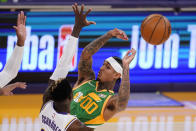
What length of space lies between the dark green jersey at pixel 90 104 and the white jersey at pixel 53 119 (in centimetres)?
125

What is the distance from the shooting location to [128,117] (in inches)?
339

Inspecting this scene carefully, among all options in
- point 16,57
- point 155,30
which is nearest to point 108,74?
point 16,57

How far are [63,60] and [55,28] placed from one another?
19.0 feet

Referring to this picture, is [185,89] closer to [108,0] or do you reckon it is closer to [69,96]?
[108,0]

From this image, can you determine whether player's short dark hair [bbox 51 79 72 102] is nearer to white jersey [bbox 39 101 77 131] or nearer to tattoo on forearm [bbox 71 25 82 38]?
white jersey [bbox 39 101 77 131]

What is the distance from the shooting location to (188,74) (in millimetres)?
10633

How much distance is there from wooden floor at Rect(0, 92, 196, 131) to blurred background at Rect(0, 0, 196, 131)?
0.24 ft

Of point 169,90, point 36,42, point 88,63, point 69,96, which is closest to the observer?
point 69,96

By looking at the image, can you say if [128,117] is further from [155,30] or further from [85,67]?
[85,67]

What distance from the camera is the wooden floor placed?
7.94 metres

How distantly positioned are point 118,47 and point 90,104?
16.6 ft

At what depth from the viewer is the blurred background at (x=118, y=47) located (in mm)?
9953

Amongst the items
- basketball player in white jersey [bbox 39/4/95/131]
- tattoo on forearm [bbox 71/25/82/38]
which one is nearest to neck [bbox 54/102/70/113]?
basketball player in white jersey [bbox 39/4/95/131]

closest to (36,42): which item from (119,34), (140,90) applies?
(140,90)
